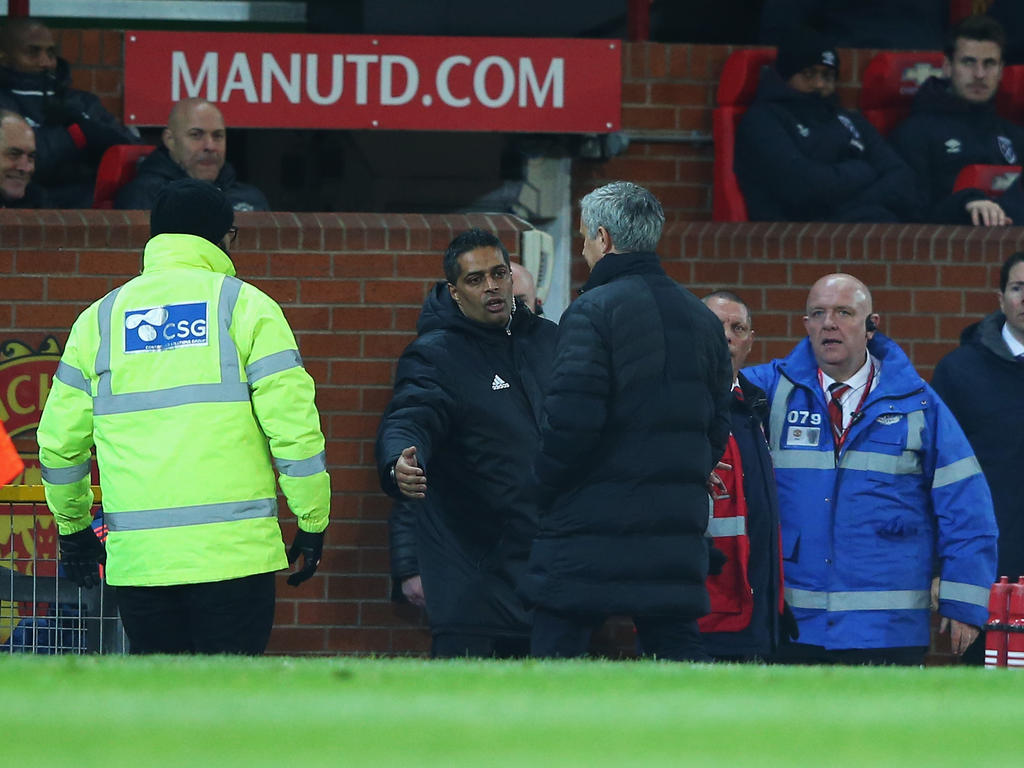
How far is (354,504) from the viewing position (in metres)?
6.91

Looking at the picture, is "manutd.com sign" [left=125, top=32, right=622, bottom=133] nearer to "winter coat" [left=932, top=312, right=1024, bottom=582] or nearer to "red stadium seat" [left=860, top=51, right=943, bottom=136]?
"red stadium seat" [left=860, top=51, right=943, bottom=136]

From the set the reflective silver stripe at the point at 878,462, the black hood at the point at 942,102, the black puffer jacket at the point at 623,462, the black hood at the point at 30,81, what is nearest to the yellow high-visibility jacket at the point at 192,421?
the black puffer jacket at the point at 623,462

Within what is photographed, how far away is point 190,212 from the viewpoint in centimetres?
518

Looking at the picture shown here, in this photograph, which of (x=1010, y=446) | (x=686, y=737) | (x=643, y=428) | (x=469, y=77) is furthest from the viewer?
(x=469, y=77)

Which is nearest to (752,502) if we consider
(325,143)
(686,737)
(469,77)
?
(686,737)

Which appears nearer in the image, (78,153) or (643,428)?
(643,428)

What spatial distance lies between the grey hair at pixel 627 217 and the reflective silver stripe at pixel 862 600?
1505 mm

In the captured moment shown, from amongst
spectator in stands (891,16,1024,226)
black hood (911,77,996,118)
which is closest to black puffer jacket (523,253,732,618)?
spectator in stands (891,16,1024,226)

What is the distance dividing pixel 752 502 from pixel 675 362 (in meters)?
1.04

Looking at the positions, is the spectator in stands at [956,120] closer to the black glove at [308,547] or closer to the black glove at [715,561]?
the black glove at [715,561]

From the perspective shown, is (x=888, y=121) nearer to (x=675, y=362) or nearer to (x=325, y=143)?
(x=325, y=143)

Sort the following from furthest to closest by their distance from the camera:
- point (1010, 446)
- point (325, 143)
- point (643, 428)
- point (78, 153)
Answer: point (325, 143) → point (78, 153) → point (1010, 446) → point (643, 428)

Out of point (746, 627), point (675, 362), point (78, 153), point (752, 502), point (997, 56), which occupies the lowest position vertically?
point (746, 627)

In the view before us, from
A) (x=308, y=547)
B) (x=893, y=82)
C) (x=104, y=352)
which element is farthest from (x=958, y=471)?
(x=893, y=82)
